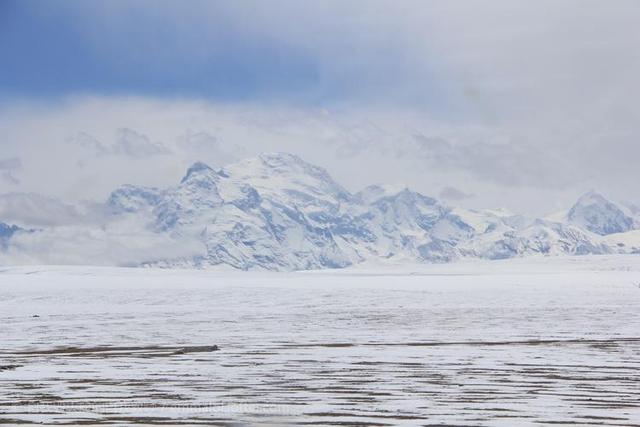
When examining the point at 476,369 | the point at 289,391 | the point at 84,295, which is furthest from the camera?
the point at 84,295

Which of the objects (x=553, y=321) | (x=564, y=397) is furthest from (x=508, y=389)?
(x=553, y=321)

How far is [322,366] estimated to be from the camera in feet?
84.6

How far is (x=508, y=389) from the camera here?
20.0 meters

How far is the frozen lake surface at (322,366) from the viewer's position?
16125 mm

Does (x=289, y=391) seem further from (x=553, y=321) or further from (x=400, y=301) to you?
(x=400, y=301)

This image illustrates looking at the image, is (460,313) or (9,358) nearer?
(9,358)

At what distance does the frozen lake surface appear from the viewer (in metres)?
16.1

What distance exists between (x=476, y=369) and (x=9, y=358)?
Result: 13.2 meters

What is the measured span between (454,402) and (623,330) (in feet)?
82.2

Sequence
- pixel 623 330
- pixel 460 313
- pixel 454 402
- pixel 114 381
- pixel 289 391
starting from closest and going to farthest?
pixel 454 402, pixel 289 391, pixel 114 381, pixel 623 330, pixel 460 313

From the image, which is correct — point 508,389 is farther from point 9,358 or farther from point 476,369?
point 9,358

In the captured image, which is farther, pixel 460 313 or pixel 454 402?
pixel 460 313

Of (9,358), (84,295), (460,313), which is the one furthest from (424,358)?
(84,295)

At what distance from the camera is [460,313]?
55.5 m
